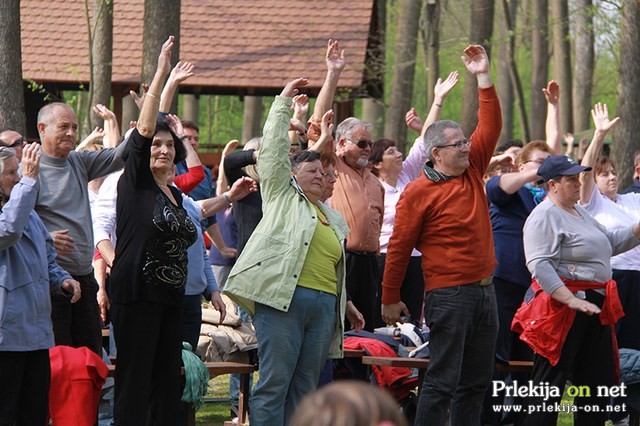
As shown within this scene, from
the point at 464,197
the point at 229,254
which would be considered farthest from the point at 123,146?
the point at 229,254

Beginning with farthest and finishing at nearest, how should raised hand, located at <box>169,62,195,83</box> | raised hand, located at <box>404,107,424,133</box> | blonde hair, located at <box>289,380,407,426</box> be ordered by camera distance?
raised hand, located at <box>404,107,424,133</box>, raised hand, located at <box>169,62,195,83</box>, blonde hair, located at <box>289,380,407,426</box>

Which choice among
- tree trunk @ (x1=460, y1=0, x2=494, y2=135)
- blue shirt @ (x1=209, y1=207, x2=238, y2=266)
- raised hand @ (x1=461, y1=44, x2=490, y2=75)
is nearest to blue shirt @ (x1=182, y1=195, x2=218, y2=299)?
raised hand @ (x1=461, y1=44, x2=490, y2=75)

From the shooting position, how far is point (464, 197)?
701 cm

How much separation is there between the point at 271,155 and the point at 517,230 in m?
2.63

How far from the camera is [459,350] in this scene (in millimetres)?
6898

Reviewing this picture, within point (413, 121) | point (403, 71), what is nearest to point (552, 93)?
point (413, 121)

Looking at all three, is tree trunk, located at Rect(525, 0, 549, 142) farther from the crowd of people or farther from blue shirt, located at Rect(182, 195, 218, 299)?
blue shirt, located at Rect(182, 195, 218, 299)

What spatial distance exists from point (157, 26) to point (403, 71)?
9679mm

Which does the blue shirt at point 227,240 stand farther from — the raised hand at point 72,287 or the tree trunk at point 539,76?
the tree trunk at point 539,76

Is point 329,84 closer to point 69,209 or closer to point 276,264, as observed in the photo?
point 276,264

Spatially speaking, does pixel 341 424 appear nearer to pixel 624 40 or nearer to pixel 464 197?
pixel 464 197

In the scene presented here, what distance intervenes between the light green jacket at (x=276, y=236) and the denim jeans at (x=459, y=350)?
645mm

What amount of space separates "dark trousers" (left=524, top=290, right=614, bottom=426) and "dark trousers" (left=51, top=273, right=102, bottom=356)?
9.71 feet

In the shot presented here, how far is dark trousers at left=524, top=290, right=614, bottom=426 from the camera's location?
7.40 meters
